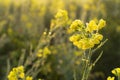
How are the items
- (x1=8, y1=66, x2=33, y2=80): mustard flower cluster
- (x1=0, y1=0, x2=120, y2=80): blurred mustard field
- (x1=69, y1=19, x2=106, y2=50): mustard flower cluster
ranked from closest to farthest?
1. (x1=69, y1=19, x2=106, y2=50): mustard flower cluster
2. (x1=8, y1=66, x2=33, y2=80): mustard flower cluster
3. (x1=0, y1=0, x2=120, y2=80): blurred mustard field

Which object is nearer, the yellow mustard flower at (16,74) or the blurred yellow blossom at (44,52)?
the yellow mustard flower at (16,74)

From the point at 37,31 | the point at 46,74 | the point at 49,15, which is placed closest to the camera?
the point at 46,74

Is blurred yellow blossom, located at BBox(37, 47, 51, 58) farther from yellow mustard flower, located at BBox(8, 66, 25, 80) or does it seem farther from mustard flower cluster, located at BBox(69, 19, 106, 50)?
mustard flower cluster, located at BBox(69, 19, 106, 50)

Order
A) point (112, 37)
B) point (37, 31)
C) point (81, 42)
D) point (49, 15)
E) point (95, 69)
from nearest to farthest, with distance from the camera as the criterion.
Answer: point (81, 42)
point (95, 69)
point (112, 37)
point (37, 31)
point (49, 15)

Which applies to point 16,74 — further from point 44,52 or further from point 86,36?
point 44,52

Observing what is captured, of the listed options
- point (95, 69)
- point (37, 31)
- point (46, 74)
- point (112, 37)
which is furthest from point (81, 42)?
point (37, 31)

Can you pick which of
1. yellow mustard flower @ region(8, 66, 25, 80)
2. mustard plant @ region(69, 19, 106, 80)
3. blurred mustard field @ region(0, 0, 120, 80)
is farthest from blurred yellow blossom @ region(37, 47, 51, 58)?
mustard plant @ region(69, 19, 106, 80)

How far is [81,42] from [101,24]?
18cm

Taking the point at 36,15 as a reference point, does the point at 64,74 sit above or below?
below

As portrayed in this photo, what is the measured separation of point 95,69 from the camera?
18.8 feet

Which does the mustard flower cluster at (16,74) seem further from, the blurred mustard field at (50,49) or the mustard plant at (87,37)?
the mustard plant at (87,37)

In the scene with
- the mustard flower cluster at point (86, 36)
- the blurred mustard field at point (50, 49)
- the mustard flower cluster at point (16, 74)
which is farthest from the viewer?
the blurred mustard field at point (50, 49)

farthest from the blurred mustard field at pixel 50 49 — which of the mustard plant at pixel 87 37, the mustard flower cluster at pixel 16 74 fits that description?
the mustard plant at pixel 87 37

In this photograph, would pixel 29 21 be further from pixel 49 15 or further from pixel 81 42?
pixel 81 42
